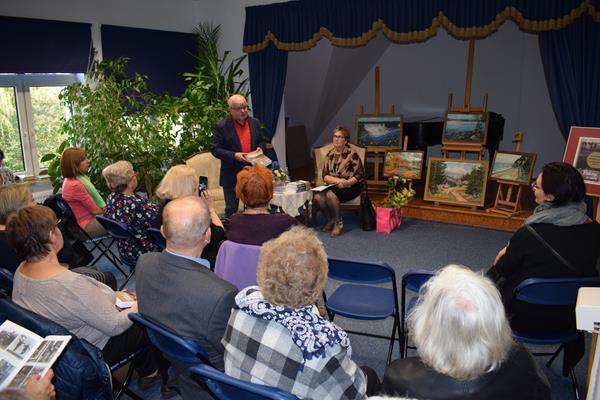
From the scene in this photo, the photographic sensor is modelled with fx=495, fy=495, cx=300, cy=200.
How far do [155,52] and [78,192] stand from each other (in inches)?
122

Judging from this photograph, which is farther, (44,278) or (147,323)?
(44,278)

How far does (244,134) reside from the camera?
16.5 ft

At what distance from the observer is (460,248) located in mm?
5000

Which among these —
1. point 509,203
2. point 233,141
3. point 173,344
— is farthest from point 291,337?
point 509,203

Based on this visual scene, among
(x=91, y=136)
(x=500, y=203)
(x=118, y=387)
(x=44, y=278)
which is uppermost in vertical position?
(x=91, y=136)

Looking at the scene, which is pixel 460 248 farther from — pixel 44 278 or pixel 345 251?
pixel 44 278

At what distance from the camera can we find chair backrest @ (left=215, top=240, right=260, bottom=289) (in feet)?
8.27

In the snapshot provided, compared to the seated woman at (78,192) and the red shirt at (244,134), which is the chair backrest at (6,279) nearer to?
the seated woman at (78,192)

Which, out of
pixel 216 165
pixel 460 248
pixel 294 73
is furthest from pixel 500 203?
pixel 294 73

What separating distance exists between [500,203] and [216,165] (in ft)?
11.0

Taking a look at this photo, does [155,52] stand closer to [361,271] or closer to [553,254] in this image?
[361,271]

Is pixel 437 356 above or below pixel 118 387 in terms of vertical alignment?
above

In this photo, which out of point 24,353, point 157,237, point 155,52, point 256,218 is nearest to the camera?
point 24,353

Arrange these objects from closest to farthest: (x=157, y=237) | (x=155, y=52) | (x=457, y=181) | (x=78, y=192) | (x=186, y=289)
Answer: (x=186, y=289), (x=157, y=237), (x=78, y=192), (x=457, y=181), (x=155, y=52)
